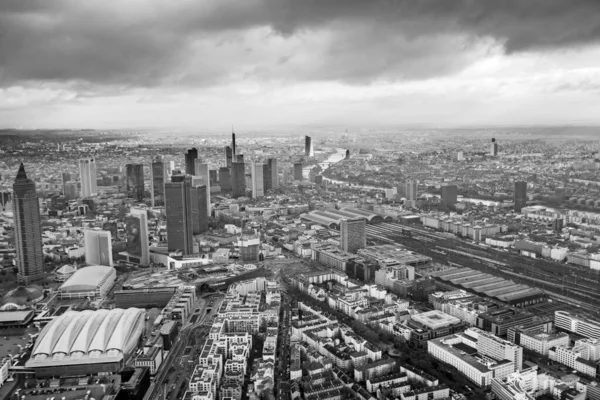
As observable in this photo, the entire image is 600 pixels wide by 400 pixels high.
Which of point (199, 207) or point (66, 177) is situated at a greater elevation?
point (66, 177)

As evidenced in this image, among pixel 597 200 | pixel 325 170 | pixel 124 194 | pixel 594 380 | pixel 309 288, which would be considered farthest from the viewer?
pixel 325 170

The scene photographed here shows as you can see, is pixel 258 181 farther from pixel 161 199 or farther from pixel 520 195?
pixel 520 195

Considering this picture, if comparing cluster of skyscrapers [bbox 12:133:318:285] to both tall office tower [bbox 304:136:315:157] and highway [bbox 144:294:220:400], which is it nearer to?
tall office tower [bbox 304:136:315:157]

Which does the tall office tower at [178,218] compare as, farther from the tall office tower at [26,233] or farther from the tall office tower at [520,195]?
the tall office tower at [520,195]

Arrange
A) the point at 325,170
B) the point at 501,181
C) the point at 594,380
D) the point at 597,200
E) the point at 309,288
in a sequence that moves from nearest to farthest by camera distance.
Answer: the point at 594,380, the point at 309,288, the point at 597,200, the point at 501,181, the point at 325,170

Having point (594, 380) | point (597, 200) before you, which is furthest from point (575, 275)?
point (594, 380)

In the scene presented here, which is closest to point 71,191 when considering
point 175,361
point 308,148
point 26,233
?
point 26,233

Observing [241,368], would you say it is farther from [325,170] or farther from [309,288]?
[325,170]
